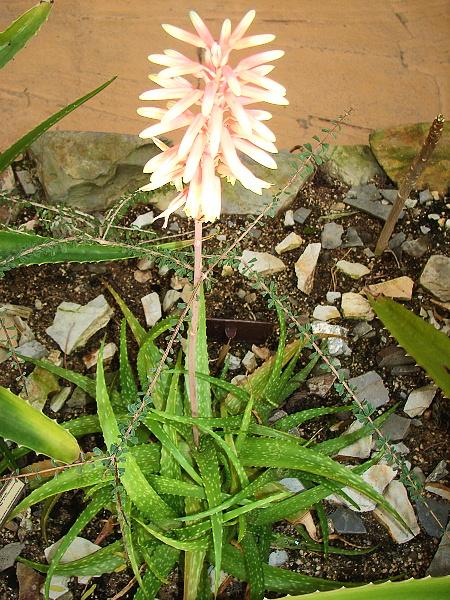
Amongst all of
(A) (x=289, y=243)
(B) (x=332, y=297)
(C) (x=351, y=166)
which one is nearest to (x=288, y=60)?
(C) (x=351, y=166)

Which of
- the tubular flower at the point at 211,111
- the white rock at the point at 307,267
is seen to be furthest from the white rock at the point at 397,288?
the tubular flower at the point at 211,111

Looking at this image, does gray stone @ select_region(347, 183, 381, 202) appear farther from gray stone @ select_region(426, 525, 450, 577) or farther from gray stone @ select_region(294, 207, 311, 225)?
gray stone @ select_region(426, 525, 450, 577)

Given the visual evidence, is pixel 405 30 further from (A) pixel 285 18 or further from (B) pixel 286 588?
(B) pixel 286 588

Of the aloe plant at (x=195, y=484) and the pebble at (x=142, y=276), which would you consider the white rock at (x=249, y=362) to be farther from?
the pebble at (x=142, y=276)

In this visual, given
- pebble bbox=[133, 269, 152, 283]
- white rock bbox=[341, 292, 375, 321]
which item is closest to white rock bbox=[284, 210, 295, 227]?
white rock bbox=[341, 292, 375, 321]

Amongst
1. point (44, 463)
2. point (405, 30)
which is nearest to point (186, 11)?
point (405, 30)
